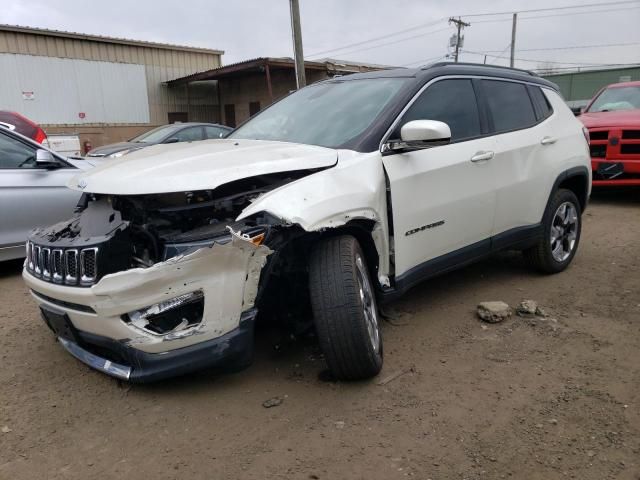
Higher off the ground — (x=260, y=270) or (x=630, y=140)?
(x=630, y=140)

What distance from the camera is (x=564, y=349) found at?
3412mm

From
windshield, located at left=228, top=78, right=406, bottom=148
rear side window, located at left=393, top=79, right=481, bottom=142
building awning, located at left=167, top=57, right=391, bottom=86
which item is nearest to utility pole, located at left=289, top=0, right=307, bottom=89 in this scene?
building awning, located at left=167, top=57, right=391, bottom=86

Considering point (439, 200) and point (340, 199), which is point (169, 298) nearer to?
point (340, 199)

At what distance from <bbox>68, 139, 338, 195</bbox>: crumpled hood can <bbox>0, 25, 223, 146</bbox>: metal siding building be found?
1665 centimetres

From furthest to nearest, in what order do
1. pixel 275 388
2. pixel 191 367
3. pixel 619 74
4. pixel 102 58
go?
pixel 619 74
pixel 102 58
pixel 275 388
pixel 191 367

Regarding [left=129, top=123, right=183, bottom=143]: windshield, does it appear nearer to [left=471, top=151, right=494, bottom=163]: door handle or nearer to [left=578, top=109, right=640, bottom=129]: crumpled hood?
[left=578, top=109, right=640, bottom=129]: crumpled hood

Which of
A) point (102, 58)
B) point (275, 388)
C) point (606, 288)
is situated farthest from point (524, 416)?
point (102, 58)

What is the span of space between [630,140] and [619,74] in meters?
30.8

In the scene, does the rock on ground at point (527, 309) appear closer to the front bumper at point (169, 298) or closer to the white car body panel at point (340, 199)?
the white car body panel at point (340, 199)

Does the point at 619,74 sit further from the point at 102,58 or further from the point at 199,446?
the point at 199,446

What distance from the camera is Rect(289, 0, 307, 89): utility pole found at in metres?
15.1

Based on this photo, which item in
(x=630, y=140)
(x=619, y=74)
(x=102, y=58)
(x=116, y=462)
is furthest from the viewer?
(x=619, y=74)

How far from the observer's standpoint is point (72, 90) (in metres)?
18.1

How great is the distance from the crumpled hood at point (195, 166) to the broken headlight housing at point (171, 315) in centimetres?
54
